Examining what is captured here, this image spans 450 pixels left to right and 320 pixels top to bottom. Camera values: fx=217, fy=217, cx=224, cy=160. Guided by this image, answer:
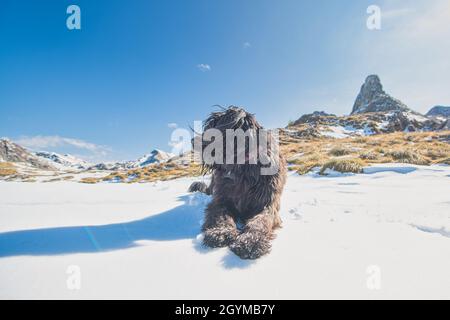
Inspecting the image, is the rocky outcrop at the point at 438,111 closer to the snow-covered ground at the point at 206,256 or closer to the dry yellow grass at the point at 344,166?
the dry yellow grass at the point at 344,166

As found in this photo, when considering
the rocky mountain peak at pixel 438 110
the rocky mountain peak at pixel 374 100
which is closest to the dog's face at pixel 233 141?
the rocky mountain peak at pixel 374 100

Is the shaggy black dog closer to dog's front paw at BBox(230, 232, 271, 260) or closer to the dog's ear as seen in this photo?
the dog's ear

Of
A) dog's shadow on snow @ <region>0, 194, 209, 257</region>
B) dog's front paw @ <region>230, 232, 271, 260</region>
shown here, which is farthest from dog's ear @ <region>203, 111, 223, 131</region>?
dog's front paw @ <region>230, 232, 271, 260</region>

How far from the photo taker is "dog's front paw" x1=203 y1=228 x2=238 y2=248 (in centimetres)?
220

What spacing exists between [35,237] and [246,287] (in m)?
2.19

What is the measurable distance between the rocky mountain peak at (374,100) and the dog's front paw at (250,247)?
91817 millimetres

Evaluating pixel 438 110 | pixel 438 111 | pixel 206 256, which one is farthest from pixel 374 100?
pixel 206 256

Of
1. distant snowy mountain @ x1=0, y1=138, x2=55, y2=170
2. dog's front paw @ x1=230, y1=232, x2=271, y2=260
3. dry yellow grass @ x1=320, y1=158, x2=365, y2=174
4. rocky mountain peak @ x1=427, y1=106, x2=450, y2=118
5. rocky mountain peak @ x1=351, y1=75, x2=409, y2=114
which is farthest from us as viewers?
rocky mountain peak @ x1=427, y1=106, x2=450, y2=118

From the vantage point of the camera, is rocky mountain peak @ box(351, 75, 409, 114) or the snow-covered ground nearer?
the snow-covered ground

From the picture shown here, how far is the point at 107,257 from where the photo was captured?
1.84 metres

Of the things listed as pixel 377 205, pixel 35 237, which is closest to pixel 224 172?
pixel 35 237

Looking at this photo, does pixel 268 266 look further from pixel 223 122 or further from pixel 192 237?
pixel 223 122

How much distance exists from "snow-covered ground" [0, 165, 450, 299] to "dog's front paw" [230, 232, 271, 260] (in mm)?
76
